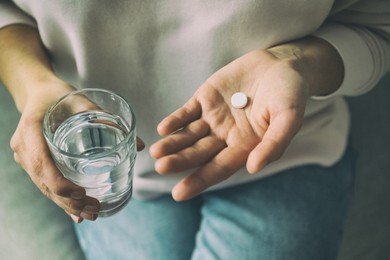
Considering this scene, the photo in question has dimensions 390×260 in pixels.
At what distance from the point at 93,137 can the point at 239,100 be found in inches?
9.2

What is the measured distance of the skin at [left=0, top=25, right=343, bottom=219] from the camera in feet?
2.36

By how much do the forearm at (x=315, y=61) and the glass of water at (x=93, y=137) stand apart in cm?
28

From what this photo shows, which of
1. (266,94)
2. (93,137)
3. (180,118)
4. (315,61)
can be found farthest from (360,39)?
(93,137)

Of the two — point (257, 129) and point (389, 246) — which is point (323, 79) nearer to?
point (257, 129)

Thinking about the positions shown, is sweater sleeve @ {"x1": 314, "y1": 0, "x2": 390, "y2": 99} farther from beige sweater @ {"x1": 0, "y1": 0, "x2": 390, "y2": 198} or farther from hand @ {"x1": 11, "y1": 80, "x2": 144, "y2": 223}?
hand @ {"x1": 11, "y1": 80, "x2": 144, "y2": 223}

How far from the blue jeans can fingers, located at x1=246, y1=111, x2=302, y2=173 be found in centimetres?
27

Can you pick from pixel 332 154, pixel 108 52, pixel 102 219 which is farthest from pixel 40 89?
pixel 332 154

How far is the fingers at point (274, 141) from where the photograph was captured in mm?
690

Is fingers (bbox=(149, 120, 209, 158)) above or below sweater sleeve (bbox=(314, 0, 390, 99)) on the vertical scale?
below

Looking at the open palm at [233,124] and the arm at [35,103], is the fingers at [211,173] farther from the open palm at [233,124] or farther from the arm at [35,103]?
the arm at [35,103]

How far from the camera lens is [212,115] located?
32.0 inches

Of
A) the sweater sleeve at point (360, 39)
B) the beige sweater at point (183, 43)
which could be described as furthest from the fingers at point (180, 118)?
the sweater sleeve at point (360, 39)

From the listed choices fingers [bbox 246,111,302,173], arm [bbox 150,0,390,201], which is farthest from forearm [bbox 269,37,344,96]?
fingers [bbox 246,111,302,173]

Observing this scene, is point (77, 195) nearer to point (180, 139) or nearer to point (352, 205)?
point (180, 139)
